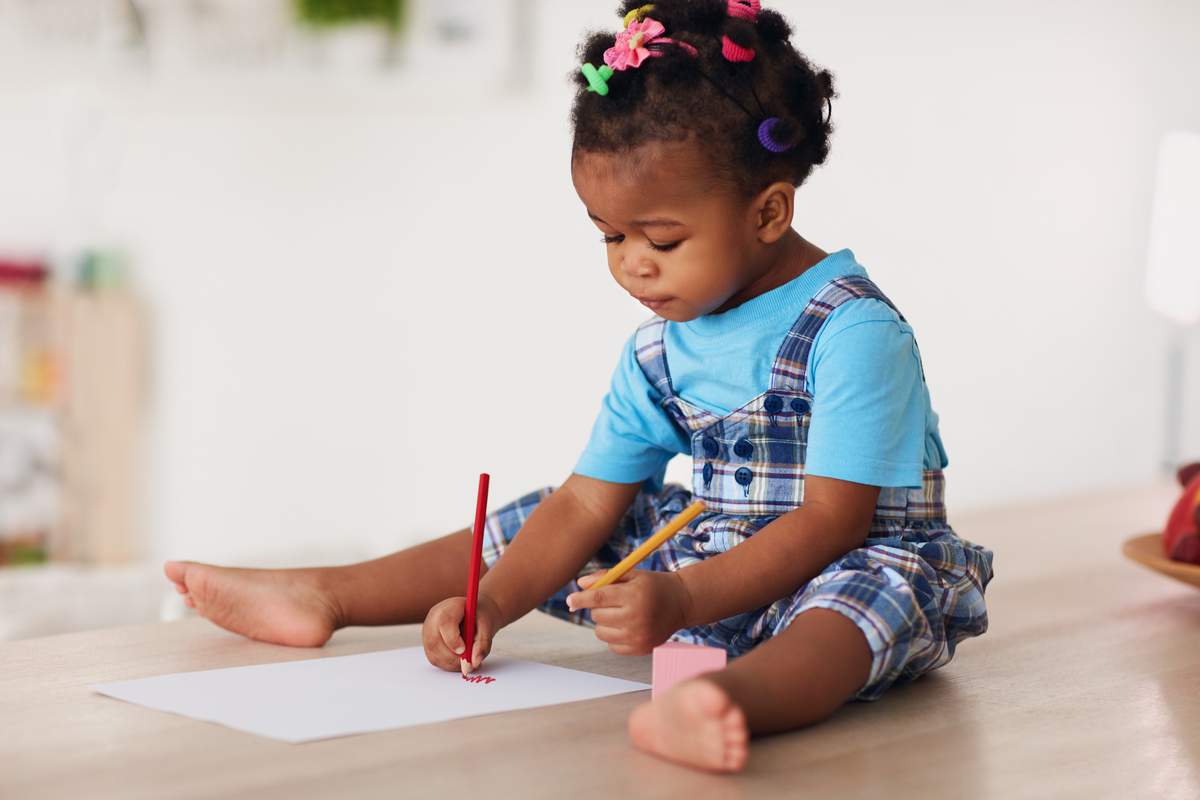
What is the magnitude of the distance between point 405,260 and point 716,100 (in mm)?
2146

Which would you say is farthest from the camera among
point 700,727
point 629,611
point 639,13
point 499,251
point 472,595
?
point 499,251

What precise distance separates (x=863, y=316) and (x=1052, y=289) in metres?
2.04

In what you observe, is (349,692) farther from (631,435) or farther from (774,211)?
(774,211)

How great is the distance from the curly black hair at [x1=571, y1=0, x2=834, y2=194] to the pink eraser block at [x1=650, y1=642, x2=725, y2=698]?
33 cm

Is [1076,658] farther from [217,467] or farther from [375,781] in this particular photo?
[217,467]

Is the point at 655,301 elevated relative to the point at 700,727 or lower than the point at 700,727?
elevated

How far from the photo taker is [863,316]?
3.19 feet

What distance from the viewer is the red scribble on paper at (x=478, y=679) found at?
3.04ft

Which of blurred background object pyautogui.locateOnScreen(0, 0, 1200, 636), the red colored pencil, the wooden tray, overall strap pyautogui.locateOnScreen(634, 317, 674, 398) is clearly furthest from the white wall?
the red colored pencil

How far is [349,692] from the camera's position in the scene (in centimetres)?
89

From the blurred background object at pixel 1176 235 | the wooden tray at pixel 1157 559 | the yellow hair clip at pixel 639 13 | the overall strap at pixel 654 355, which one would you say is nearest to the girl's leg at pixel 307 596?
the overall strap at pixel 654 355

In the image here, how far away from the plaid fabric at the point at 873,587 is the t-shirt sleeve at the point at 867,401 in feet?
0.19


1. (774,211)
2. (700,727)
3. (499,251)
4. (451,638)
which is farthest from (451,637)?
(499,251)

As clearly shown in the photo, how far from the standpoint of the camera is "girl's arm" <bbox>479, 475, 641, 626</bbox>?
1032 millimetres
